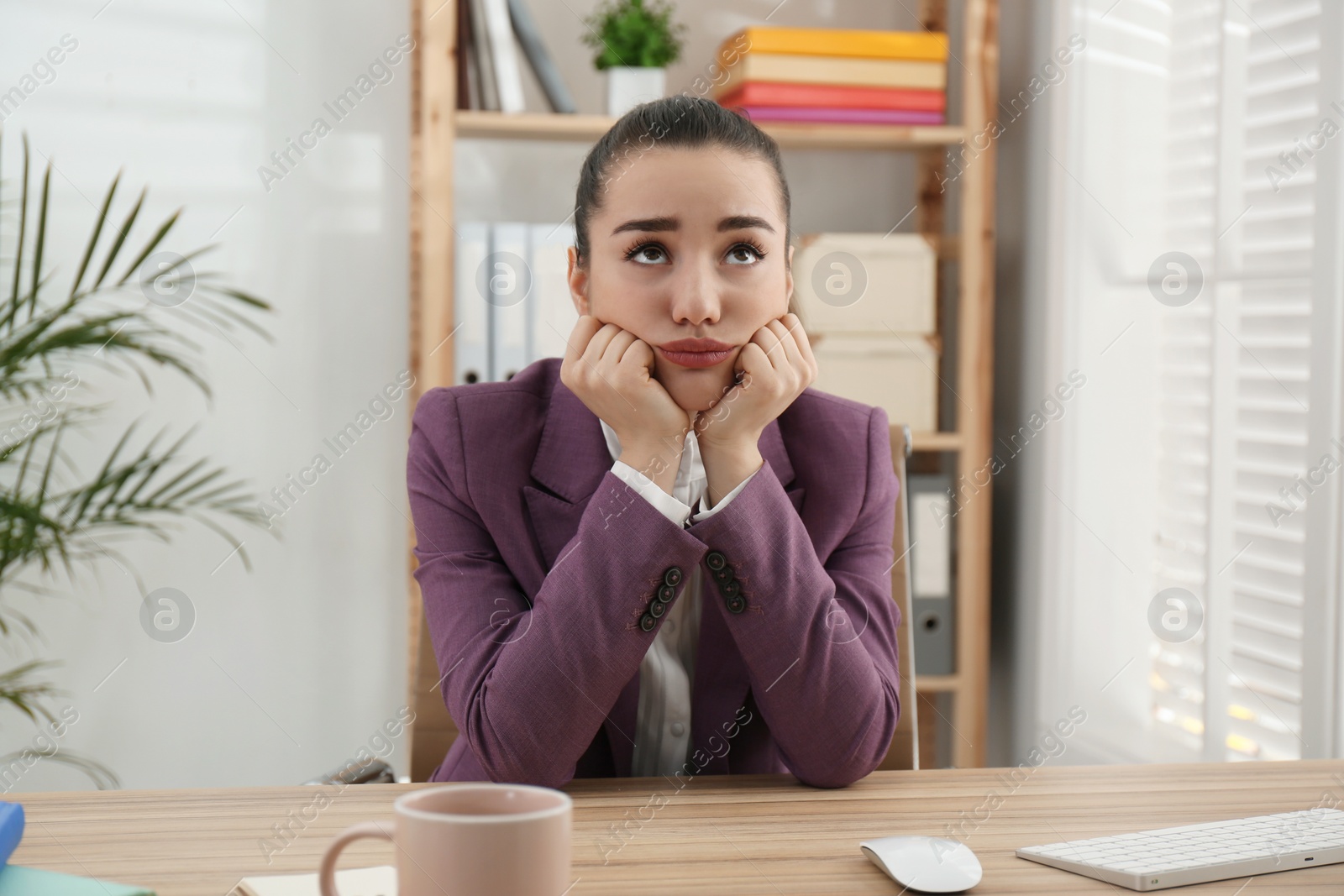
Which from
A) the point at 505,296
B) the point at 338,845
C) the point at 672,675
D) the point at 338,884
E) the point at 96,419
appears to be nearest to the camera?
the point at 338,845

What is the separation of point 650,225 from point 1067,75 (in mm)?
1493

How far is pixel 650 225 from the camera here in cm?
114

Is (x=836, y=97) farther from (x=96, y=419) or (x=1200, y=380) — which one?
(x=96, y=419)

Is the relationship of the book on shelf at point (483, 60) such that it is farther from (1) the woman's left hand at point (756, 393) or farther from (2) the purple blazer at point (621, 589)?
(1) the woman's left hand at point (756, 393)

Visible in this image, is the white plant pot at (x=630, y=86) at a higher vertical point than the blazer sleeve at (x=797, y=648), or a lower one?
higher

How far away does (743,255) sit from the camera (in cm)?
116

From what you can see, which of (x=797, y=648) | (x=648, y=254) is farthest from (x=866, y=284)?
(x=797, y=648)

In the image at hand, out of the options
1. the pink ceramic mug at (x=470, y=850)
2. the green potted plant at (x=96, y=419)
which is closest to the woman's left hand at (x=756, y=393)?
the pink ceramic mug at (x=470, y=850)

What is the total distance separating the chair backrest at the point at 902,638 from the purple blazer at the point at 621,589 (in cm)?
6

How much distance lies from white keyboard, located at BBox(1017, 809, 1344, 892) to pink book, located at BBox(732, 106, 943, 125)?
5.60 feet

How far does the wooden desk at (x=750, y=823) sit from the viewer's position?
2.52 feet

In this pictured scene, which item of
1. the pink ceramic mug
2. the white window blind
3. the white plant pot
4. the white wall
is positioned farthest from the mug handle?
the white wall

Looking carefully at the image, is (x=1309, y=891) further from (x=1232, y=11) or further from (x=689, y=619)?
(x=1232, y=11)

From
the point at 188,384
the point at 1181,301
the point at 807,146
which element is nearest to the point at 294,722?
the point at 188,384
